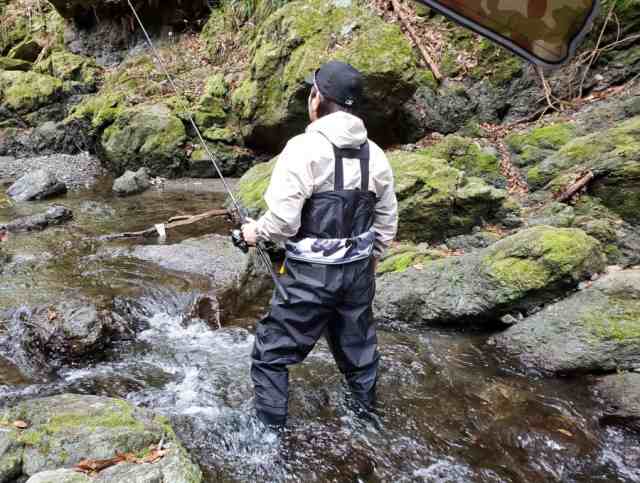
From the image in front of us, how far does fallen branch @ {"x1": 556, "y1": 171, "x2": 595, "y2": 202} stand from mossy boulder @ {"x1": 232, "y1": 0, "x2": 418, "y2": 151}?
4160 millimetres

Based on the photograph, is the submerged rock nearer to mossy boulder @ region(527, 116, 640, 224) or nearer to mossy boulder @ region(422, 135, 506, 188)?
mossy boulder @ region(422, 135, 506, 188)

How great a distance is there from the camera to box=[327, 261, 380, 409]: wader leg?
3.09 meters

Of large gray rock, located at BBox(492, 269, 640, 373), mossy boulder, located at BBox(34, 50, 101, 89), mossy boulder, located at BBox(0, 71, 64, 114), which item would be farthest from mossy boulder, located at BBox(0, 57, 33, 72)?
large gray rock, located at BBox(492, 269, 640, 373)

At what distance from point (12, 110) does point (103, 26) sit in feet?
17.6

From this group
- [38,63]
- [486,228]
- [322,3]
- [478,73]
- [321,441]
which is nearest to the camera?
[321,441]

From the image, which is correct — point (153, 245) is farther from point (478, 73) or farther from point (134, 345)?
point (478, 73)

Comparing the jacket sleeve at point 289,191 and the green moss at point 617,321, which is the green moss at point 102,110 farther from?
the green moss at point 617,321

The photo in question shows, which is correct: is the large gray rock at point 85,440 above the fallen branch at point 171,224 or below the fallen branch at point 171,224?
above

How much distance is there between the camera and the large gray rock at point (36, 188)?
9.96 m

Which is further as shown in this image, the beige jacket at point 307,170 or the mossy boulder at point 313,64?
the mossy boulder at point 313,64

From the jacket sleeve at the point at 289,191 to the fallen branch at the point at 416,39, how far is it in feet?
26.4

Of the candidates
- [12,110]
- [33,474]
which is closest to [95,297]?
[33,474]

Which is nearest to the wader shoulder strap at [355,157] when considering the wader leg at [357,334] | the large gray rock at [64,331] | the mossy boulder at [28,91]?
the wader leg at [357,334]

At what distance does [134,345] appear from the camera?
468cm
